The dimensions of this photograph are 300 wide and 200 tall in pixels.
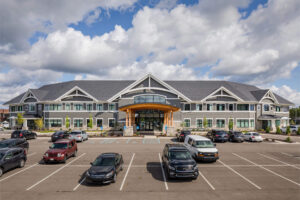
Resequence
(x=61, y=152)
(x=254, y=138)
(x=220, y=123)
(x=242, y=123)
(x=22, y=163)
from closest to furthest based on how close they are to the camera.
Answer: (x=22, y=163), (x=61, y=152), (x=254, y=138), (x=220, y=123), (x=242, y=123)

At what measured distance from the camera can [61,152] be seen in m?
15.4

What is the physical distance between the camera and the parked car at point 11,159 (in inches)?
505

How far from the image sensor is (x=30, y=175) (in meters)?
12.9

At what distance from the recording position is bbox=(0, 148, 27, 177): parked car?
12.8m

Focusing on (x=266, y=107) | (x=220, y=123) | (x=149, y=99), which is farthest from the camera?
(x=266, y=107)

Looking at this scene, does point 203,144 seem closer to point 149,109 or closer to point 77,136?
point 77,136

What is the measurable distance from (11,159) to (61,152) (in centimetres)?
326

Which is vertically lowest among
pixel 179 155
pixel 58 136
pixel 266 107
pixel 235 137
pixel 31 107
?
pixel 235 137

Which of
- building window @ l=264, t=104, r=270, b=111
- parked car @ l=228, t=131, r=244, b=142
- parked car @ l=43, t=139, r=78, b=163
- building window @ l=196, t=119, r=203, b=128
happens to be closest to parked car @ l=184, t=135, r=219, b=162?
parked car @ l=43, t=139, r=78, b=163

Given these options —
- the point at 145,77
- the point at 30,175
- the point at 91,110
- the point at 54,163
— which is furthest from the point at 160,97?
the point at 30,175

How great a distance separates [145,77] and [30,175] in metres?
31.2

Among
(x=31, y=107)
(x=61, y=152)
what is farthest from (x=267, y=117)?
(x=31, y=107)

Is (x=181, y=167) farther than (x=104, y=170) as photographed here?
Yes

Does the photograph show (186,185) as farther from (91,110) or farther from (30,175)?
(91,110)
